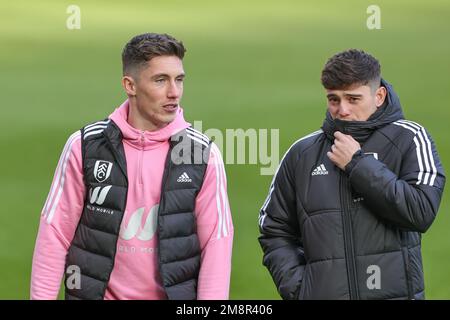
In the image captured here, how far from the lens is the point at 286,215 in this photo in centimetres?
268

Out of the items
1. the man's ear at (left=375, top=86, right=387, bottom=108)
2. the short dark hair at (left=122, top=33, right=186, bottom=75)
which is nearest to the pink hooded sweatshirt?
the short dark hair at (left=122, top=33, right=186, bottom=75)

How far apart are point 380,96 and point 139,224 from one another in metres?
0.89

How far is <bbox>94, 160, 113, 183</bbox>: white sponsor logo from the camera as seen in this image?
2.61 meters

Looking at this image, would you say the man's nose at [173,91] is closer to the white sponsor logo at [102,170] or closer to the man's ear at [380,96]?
the white sponsor logo at [102,170]

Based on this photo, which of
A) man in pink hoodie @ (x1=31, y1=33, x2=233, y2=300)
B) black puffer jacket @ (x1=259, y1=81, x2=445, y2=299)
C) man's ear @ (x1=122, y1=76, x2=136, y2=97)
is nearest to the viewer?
black puffer jacket @ (x1=259, y1=81, x2=445, y2=299)

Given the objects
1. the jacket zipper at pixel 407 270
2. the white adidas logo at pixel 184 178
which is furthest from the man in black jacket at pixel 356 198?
the white adidas logo at pixel 184 178

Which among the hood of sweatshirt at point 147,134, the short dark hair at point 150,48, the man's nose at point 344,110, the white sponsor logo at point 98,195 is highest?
the short dark hair at point 150,48

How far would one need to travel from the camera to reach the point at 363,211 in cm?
254

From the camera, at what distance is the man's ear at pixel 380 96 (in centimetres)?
264

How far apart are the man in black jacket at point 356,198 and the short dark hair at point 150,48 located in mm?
502

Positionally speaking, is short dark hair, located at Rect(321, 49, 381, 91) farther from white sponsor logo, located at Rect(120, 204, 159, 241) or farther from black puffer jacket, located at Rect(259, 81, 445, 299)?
white sponsor logo, located at Rect(120, 204, 159, 241)

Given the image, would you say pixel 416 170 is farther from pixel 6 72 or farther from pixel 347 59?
pixel 6 72

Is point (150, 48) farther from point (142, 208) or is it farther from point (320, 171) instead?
point (320, 171)

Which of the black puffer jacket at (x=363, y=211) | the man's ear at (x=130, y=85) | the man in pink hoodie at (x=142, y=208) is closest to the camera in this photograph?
the black puffer jacket at (x=363, y=211)
